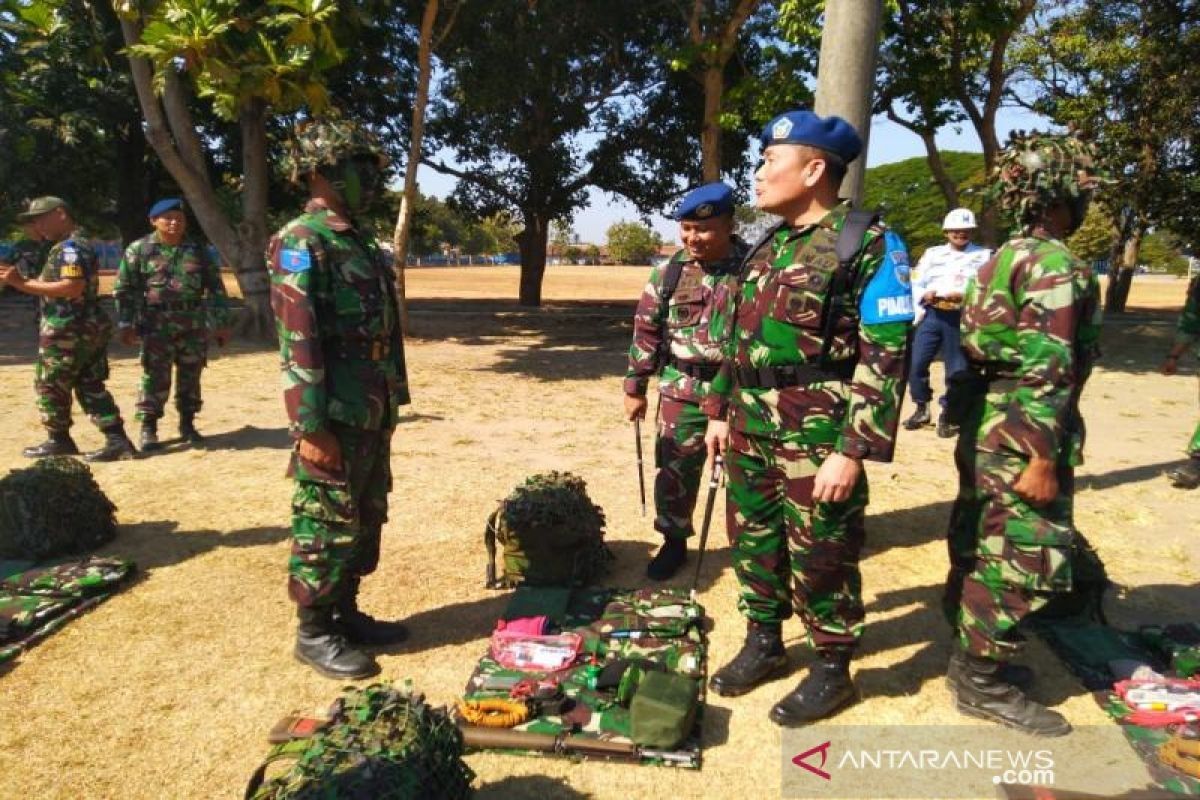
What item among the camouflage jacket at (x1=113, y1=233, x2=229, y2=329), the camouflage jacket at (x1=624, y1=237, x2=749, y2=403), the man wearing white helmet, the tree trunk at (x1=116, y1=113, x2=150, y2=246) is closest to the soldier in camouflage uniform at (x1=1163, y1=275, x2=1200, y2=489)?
the man wearing white helmet

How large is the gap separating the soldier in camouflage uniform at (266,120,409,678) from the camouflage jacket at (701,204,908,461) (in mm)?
1675

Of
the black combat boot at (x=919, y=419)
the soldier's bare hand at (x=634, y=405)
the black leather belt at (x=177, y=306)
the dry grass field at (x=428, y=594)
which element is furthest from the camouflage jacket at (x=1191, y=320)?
the black leather belt at (x=177, y=306)

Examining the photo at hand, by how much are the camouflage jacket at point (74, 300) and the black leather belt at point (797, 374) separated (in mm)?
6119

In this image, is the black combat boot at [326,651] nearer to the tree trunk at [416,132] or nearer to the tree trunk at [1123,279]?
the tree trunk at [416,132]

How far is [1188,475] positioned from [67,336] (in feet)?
31.8

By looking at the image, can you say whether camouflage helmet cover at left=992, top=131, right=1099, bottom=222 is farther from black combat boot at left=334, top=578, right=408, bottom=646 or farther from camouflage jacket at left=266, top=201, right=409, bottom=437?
black combat boot at left=334, top=578, right=408, bottom=646

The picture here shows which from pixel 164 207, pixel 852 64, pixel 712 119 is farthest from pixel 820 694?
pixel 712 119

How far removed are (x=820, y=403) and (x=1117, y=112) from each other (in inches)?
Result: 802

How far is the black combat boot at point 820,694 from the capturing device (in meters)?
3.21

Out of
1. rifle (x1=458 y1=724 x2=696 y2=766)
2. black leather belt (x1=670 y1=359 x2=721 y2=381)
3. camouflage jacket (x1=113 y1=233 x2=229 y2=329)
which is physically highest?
camouflage jacket (x1=113 y1=233 x2=229 y2=329)

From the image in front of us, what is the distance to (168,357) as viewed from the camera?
727cm

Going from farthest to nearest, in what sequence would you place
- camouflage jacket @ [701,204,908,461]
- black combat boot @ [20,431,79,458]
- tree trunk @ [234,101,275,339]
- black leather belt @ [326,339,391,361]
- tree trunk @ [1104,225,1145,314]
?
tree trunk @ [1104,225,1145,314], tree trunk @ [234,101,275,339], black combat boot @ [20,431,79,458], black leather belt @ [326,339,391,361], camouflage jacket @ [701,204,908,461]

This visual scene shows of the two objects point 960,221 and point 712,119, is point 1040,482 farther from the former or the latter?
point 712,119

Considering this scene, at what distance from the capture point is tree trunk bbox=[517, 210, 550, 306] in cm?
2303
